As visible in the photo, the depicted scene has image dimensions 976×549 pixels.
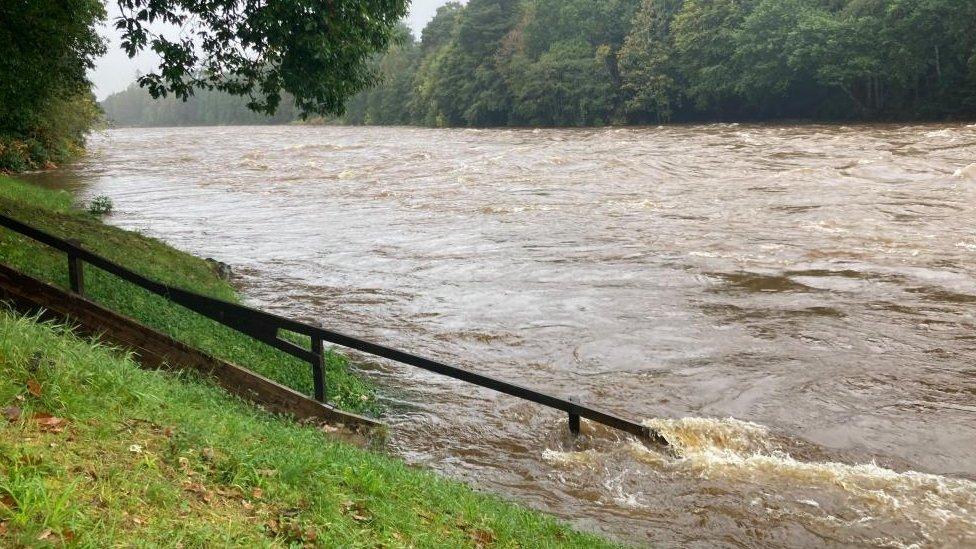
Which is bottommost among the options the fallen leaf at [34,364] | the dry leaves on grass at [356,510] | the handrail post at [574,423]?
the handrail post at [574,423]

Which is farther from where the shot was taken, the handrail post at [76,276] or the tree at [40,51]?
the tree at [40,51]

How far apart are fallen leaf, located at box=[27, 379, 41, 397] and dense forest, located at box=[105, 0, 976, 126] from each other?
30.9 m

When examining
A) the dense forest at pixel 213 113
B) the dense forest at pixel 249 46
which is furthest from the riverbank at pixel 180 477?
the dense forest at pixel 213 113

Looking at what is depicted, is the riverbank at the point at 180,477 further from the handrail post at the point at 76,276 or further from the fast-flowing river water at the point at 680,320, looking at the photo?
the fast-flowing river water at the point at 680,320

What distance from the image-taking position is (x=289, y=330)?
8.62 metres

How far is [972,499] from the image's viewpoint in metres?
7.54

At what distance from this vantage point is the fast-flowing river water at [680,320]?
7.89 meters

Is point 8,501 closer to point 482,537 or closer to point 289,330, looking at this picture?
point 482,537

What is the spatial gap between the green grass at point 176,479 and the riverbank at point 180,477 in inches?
0.4

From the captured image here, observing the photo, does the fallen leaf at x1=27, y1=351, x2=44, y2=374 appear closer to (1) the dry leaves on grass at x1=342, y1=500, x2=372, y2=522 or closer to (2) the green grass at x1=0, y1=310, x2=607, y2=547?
(2) the green grass at x1=0, y1=310, x2=607, y2=547

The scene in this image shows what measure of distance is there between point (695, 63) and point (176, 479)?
71744 mm

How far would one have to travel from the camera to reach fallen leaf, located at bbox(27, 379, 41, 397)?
510cm

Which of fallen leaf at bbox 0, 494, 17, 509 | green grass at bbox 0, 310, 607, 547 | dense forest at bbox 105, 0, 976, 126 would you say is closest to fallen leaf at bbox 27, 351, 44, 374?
green grass at bbox 0, 310, 607, 547

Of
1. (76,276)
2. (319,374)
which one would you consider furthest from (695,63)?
(76,276)
